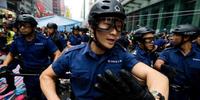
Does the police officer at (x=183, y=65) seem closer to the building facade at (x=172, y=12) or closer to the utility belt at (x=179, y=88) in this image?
the utility belt at (x=179, y=88)

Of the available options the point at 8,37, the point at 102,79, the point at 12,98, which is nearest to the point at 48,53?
the point at 12,98

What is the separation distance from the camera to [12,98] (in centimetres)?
606

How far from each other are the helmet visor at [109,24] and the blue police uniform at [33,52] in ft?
9.03

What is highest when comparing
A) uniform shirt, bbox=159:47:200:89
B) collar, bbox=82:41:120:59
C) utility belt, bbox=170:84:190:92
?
collar, bbox=82:41:120:59

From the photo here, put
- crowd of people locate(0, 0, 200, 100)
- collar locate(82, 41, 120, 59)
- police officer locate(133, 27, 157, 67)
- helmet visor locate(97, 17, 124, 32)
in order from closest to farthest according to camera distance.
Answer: crowd of people locate(0, 0, 200, 100) < helmet visor locate(97, 17, 124, 32) < collar locate(82, 41, 120, 59) < police officer locate(133, 27, 157, 67)

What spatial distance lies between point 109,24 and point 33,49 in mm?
2946

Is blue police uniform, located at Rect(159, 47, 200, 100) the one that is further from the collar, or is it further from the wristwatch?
the wristwatch

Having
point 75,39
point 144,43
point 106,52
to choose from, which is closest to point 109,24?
point 106,52

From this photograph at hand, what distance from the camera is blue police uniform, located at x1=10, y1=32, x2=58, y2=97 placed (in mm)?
4859

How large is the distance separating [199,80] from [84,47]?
9.08ft

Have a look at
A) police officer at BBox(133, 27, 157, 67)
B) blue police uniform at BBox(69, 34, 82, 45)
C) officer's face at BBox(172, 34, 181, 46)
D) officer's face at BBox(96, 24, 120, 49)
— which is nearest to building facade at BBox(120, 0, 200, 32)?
blue police uniform at BBox(69, 34, 82, 45)

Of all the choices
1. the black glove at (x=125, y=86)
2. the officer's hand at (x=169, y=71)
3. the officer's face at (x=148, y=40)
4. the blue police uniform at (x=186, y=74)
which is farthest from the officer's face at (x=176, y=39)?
the black glove at (x=125, y=86)

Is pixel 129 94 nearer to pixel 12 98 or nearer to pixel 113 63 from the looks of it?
pixel 113 63

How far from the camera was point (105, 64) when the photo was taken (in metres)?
2.35
